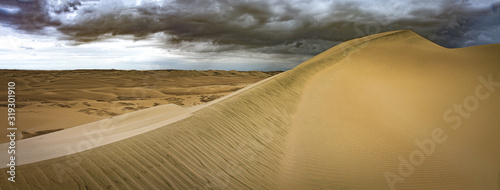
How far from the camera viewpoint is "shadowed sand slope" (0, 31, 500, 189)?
3.13m

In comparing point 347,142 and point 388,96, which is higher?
point 388,96

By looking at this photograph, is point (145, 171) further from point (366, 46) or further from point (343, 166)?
point (366, 46)

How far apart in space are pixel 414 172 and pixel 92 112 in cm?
982

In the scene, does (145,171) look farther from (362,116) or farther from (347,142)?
(362,116)

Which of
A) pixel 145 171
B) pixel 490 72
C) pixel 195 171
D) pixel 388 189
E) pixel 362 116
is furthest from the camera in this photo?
pixel 490 72

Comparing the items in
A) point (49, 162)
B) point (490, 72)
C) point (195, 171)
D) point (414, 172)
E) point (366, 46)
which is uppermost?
point (366, 46)

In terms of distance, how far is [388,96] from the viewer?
10.0 m

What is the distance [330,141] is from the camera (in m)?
6.19

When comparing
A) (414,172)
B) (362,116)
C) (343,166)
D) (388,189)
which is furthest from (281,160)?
(362,116)

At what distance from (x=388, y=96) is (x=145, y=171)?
9.54 m

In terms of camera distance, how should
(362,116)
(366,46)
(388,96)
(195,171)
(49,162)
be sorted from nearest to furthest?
(49,162), (195,171), (362,116), (388,96), (366,46)

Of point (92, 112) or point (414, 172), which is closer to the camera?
point (414, 172)

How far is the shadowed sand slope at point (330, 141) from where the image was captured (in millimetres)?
3131

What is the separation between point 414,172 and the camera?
5.00 metres
